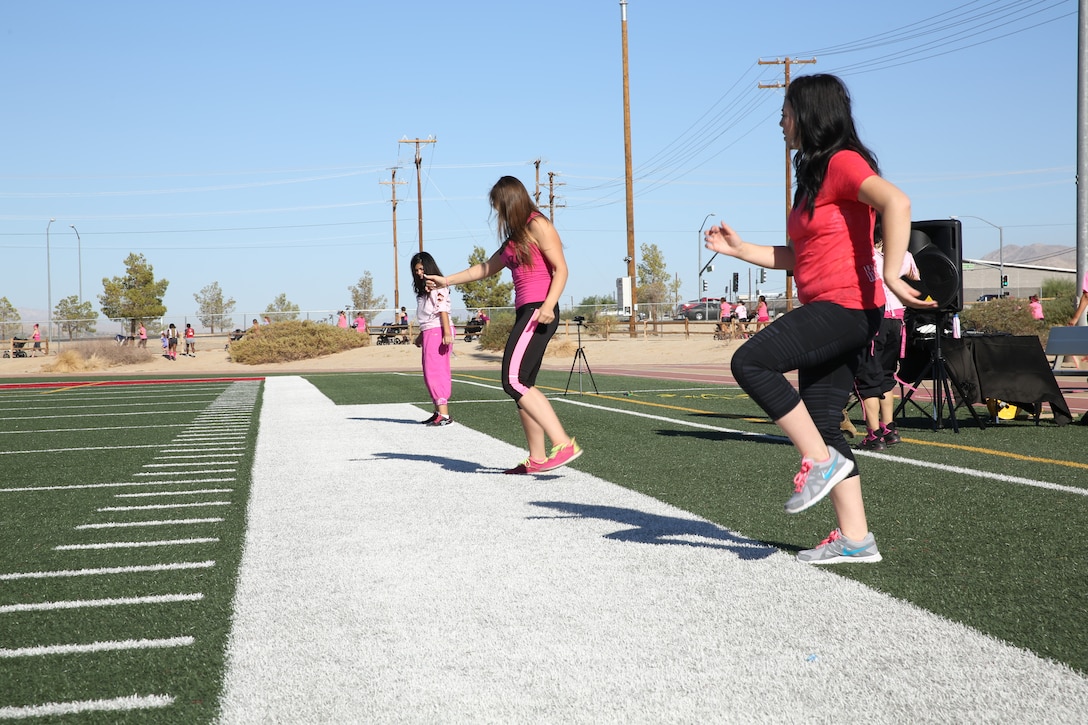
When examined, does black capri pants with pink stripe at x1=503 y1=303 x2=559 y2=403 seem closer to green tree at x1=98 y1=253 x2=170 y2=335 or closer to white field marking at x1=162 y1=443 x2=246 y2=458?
white field marking at x1=162 y1=443 x2=246 y2=458

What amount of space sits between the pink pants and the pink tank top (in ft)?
15.2

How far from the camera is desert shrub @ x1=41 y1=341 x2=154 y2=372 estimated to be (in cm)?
3659

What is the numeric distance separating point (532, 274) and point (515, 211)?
17.2 inches

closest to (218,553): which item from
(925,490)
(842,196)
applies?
(842,196)

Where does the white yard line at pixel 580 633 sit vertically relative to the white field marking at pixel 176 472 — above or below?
above

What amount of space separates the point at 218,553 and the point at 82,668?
1681 millimetres

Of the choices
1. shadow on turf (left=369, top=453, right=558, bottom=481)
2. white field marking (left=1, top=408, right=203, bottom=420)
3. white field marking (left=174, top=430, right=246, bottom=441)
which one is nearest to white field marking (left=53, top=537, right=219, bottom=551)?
shadow on turf (left=369, top=453, right=558, bottom=481)

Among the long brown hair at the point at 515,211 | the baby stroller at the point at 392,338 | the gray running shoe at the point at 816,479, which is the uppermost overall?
the long brown hair at the point at 515,211

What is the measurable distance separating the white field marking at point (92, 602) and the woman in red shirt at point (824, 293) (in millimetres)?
2347

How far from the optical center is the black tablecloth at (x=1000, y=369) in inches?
380

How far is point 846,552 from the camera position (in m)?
4.23

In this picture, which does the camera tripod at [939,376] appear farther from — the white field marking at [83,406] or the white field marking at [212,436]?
the white field marking at [83,406]

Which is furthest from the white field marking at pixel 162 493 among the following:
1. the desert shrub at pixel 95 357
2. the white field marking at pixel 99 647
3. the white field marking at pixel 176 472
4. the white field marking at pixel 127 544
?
the desert shrub at pixel 95 357

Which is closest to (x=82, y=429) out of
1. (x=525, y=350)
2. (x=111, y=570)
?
→ (x=525, y=350)
